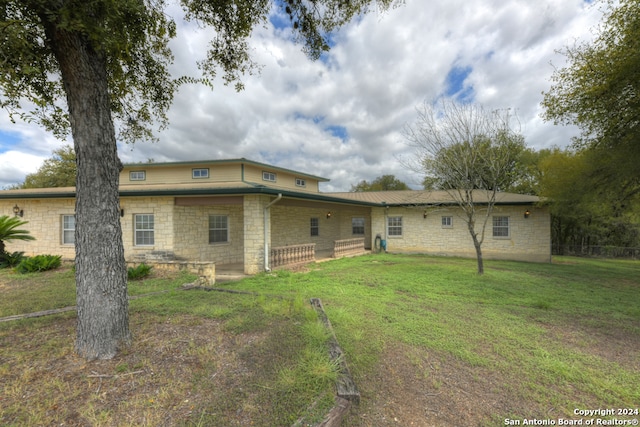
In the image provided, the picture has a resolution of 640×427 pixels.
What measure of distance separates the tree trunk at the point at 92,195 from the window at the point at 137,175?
12.5 m

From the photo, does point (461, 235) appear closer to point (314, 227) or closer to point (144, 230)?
point (314, 227)

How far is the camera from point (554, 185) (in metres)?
11.2

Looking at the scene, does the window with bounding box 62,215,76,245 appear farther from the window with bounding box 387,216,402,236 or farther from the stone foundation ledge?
the window with bounding box 387,216,402,236

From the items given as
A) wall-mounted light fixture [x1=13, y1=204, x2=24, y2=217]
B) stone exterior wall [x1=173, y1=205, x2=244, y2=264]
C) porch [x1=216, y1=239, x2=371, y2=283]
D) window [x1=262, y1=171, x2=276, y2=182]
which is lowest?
porch [x1=216, y1=239, x2=371, y2=283]

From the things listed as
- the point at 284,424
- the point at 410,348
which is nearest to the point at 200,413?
the point at 284,424

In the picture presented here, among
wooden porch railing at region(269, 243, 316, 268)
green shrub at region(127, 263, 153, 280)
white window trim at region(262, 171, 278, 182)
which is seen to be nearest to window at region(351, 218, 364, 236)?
white window trim at region(262, 171, 278, 182)

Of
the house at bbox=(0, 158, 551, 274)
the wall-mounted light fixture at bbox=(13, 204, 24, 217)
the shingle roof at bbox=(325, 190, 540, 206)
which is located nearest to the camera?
the house at bbox=(0, 158, 551, 274)

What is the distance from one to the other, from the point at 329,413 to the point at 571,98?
35.3 feet

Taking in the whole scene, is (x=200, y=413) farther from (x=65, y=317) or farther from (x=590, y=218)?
(x=590, y=218)

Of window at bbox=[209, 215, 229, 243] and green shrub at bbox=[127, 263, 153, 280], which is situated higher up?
window at bbox=[209, 215, 229, 243]

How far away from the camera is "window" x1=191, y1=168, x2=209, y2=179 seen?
12844 millimetres

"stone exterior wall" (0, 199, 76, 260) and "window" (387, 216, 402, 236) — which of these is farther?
"window" (387, 216, 402, 236)

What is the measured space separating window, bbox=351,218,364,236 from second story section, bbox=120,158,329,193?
5.22m

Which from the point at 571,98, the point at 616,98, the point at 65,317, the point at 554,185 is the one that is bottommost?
the point at 65,317
